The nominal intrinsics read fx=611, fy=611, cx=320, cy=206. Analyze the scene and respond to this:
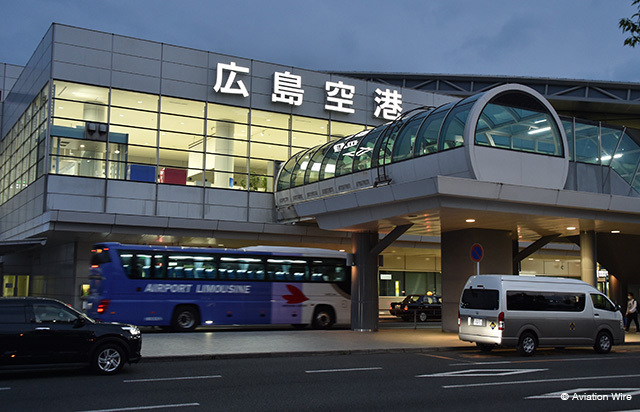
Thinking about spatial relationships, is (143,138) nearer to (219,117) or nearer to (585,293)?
(219,117)

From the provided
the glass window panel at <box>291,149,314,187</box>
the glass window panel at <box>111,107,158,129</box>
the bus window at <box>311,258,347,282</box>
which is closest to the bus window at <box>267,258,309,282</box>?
the bus window at <box>311,258,347,282</box>

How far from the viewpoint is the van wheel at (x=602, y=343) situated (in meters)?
18.5

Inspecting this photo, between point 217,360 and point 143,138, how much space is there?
1775cm

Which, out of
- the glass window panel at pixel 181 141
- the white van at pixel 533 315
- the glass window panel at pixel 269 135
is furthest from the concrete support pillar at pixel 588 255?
the glass window panel at pixel 181 141

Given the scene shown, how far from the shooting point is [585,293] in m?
18.6

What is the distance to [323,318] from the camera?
25.7 meters

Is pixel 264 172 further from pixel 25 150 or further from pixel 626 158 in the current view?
pixel 626 158

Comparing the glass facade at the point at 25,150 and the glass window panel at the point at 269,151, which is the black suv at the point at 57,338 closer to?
the glass facade at the point at 25,150

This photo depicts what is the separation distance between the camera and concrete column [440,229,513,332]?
77.0 ft

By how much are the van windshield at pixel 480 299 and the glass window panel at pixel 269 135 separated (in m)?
17.5

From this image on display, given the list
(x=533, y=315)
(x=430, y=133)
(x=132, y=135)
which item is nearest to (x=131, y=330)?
(x=533, y=315)

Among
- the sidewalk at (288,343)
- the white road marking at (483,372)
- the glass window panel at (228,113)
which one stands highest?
the glass window panel at (228,113)

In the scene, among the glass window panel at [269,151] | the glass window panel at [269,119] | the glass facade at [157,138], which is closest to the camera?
the glass facade at [157,138]

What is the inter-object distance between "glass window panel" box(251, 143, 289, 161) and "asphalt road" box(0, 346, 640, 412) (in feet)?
60.8
